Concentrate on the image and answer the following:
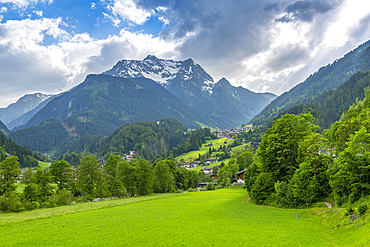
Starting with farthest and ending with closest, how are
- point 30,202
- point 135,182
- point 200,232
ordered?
point 135,182 → point 30,202 → point 200,232

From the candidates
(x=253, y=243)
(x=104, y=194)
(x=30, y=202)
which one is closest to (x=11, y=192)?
(x=30, y=202)

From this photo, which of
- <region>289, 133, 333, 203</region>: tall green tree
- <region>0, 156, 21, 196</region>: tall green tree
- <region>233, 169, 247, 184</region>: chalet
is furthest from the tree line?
<region>289, 133, 333, 203</region>: tall green tree

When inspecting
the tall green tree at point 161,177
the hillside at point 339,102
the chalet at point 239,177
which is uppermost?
the hillside at point 339,102

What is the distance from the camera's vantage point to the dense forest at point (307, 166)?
2750 centimetres

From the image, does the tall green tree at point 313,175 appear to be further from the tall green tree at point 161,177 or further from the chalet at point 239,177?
the chalet at point 239,177

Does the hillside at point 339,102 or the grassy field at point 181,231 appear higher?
the hillside at point 339,102

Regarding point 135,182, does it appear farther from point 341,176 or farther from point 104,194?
point 341,176

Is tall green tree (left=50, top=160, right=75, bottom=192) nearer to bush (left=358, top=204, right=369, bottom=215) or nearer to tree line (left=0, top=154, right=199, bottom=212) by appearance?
tree line (left=0, top=154, right=199, bottom=212)

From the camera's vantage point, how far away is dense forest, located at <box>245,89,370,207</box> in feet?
90.2

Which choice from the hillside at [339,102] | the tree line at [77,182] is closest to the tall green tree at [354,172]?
the tree line at [77,182]

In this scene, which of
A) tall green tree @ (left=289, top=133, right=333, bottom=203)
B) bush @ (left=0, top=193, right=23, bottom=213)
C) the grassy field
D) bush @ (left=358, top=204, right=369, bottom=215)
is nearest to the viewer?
the grassy field

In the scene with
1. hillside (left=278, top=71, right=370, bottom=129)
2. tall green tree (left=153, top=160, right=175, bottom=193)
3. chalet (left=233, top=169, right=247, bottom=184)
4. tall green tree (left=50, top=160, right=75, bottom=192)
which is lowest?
chalet (left=233, top=169, right=247, bottom=184)

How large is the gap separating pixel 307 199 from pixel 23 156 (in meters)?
201

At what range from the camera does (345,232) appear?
70.6ft
